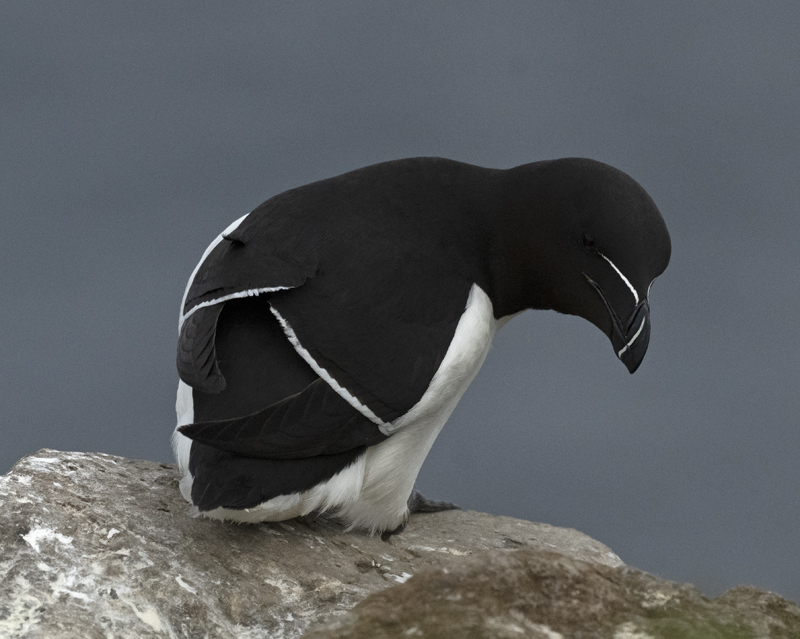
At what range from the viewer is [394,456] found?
408 centimetres

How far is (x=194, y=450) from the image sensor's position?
372cm

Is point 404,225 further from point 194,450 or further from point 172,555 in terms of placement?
point 172,555

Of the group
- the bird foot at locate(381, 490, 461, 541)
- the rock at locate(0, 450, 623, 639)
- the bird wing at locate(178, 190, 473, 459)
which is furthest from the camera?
the bird foot at locate(381, 490, 461, 541)

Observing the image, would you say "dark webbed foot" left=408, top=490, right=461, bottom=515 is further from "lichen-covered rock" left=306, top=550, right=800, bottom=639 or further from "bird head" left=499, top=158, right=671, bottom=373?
"lichen-covered rock" left=306, top=550, right=800, bottom=639

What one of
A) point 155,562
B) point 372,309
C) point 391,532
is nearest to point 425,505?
point 391,532

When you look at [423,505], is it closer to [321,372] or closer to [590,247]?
[321,372]

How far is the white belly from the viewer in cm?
384

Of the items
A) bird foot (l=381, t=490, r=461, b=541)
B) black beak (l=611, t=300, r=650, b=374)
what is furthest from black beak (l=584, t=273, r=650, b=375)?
bird foot (l=381, t=490, r=461, b=541)

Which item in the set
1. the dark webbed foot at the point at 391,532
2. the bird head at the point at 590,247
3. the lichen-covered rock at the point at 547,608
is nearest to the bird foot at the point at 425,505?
the dark webbed foot at the point at 391,532

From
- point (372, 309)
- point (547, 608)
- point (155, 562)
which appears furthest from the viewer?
point (372, 309)

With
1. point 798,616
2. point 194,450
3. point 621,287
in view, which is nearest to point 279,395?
point 194,450

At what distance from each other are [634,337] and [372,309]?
106cm

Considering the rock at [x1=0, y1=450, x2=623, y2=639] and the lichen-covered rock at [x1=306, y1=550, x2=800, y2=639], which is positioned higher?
the lichen-covered rock at [x1=306, y1=550, x2=800, y2=639]

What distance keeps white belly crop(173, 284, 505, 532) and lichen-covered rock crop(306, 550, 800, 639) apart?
148 cm
